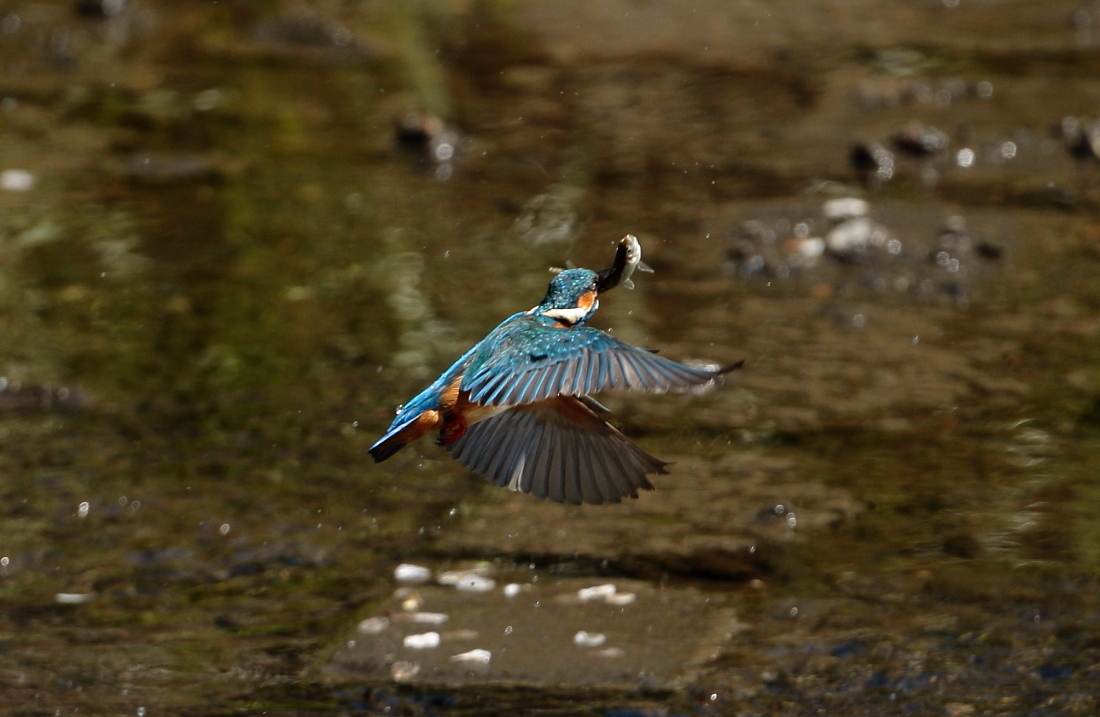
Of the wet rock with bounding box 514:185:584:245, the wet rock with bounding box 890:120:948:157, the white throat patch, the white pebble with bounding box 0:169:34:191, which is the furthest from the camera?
the white pebble with bounding box 0:169:34:191

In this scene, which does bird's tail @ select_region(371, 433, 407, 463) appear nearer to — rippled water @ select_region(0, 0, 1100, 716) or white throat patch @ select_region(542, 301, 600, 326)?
white throat patch @ select_region(542, 301, 600, 326)

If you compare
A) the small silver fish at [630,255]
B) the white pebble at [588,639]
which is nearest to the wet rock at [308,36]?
the white pebble at [588,639]

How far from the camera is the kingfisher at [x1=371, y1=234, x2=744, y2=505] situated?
3457 mm

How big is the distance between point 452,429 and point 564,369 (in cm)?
49

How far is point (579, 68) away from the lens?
32.3 ft

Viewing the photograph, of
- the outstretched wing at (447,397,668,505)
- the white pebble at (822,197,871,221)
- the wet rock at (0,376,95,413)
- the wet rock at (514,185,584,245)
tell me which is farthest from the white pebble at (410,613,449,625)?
the white pebble at (822,197,871,221)

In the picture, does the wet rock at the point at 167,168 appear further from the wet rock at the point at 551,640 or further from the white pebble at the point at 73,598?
the wet rock at the point at 551,640

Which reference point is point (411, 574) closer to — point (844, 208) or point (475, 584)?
point (475, 584)

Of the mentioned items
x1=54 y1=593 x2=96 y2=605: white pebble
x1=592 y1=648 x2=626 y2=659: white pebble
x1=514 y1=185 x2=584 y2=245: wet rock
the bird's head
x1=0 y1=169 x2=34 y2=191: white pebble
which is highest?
the bird's head

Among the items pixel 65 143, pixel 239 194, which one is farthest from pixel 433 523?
pixel 65 143

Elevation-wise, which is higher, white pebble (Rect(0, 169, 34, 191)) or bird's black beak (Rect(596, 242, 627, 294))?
bird's black beak (Rect(596, 242, 627, 294))

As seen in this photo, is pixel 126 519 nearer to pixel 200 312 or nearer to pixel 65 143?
pixel 200 312

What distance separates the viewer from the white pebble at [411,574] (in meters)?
4.66

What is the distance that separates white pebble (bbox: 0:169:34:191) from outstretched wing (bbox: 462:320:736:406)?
5230 millimetres
